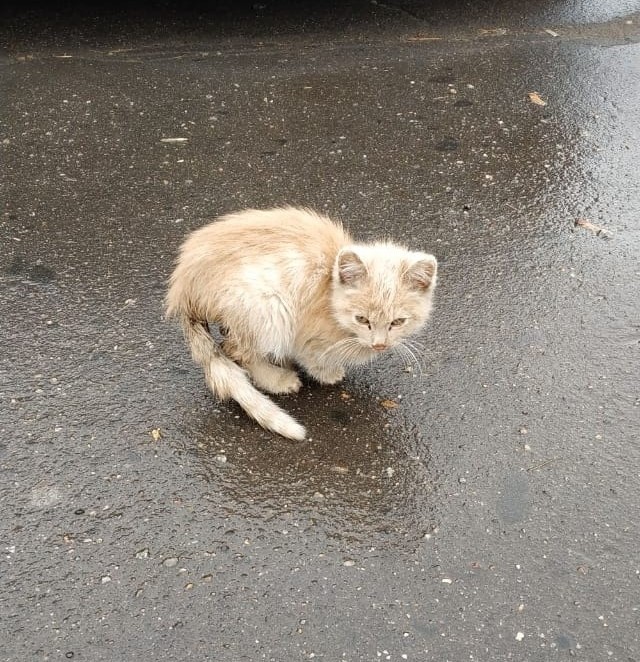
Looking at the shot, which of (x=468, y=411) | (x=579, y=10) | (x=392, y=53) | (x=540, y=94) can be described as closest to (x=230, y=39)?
(x=392, y=53)

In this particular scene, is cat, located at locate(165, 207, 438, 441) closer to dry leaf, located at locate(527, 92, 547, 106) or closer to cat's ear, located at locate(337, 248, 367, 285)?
cat's ear, located at locate(337, 248, 367, 285)

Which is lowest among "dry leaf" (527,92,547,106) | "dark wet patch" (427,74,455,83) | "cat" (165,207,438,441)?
"cat" (165,207,438,441)

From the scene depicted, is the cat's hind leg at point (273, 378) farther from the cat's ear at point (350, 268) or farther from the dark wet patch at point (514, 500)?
the dark wet patch at point (514, 500)

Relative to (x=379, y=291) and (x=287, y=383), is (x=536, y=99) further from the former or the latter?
(x=287, y=383)

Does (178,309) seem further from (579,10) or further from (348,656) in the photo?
(579,10)

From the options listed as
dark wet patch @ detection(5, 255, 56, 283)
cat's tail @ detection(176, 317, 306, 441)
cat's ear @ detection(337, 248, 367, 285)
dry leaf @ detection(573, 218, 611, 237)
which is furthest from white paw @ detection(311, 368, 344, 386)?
dry leaf @ detection(573, 218, 611, 237)

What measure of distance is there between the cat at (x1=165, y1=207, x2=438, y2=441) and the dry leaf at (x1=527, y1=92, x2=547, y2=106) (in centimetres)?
314

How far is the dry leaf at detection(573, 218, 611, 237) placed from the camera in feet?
15.7

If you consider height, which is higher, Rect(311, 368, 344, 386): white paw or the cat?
the cat

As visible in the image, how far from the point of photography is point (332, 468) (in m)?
3.36

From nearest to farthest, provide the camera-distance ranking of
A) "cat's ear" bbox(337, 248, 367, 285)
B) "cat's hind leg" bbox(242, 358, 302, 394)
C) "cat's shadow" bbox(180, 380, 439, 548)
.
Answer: "cat's shadow" bbox(180, 380, 439, 548), "cat's ear" bbox(337, 248, 367, 285), "cat's hind leg" bbox(242, 358, 302, 394)

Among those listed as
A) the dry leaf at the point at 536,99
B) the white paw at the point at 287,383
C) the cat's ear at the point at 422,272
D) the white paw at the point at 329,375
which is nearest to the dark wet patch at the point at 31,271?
the white paw at the point at 287,383

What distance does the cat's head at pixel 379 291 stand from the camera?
11.0ft

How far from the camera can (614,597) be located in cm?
288
